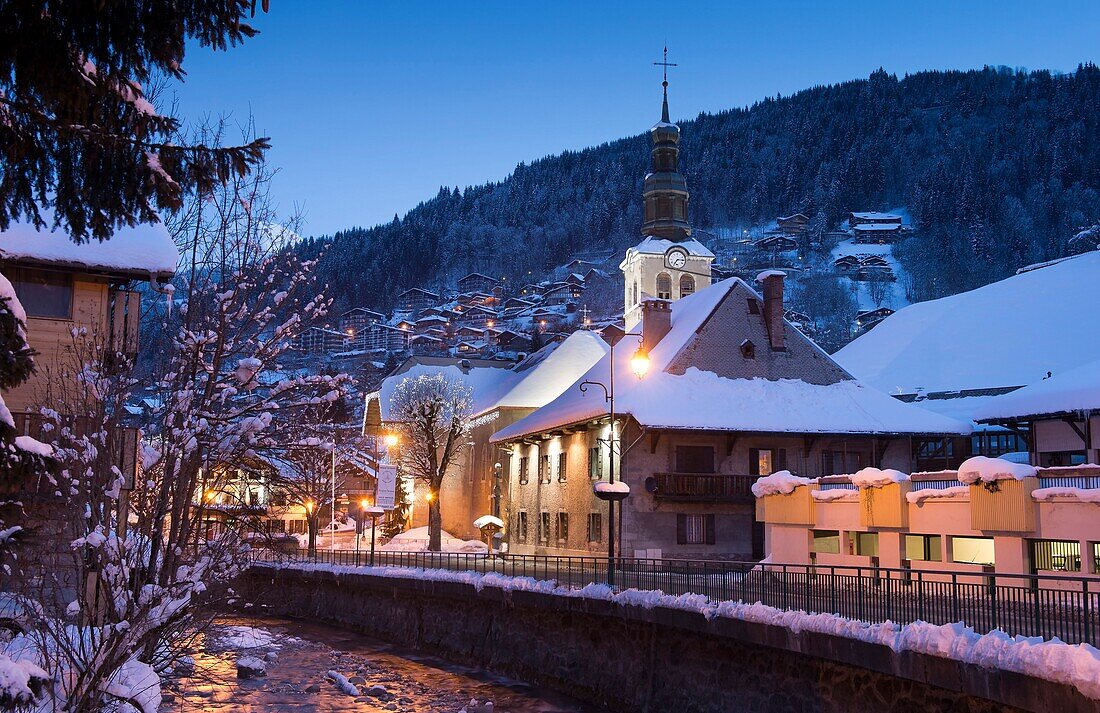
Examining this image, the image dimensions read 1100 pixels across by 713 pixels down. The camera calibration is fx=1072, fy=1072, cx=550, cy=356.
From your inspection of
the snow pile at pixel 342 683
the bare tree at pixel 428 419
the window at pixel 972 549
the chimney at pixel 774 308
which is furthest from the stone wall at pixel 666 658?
Result: the bare tree at pixel 428 419

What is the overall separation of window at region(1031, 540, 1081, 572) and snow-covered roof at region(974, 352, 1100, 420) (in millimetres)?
14018

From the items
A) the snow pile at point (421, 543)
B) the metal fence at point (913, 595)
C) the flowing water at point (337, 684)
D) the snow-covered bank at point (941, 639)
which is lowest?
the flowing water at point (337, 684)

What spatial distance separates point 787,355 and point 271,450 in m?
32.1

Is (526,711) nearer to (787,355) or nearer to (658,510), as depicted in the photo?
(658,510)

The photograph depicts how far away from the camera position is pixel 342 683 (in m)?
28.4

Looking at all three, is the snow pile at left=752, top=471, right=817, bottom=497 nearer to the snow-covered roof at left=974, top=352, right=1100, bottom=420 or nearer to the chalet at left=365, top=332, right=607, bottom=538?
the snow-covered roof at left=974, top=352, right=1100, bottom=420

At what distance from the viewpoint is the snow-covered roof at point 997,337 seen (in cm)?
5306

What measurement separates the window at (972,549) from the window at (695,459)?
1744 centimetres

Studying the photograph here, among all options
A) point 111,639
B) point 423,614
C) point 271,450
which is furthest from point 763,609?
point 423,614

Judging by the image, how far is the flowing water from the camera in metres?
25.8

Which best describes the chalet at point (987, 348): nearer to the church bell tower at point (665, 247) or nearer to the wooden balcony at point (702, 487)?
the wooden balcony at point (702, 487)

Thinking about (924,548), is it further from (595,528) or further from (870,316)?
(870,316)

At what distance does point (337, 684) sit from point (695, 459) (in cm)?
2001

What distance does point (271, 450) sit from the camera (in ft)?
64.7
